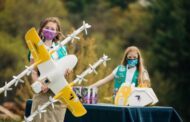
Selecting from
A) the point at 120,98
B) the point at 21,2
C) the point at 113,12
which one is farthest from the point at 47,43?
the point at 113,12

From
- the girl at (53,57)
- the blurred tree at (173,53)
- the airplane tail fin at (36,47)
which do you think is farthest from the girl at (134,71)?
the blurred tree at (173,53)

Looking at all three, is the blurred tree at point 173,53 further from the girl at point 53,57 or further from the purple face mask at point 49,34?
the purple face mask at point 49,34

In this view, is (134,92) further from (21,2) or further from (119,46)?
(119,46)

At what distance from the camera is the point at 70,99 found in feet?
29.7

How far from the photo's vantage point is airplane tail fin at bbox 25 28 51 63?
348 inches

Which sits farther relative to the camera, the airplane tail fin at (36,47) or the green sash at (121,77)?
the green sash at (121,77)

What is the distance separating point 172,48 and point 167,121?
4008cm

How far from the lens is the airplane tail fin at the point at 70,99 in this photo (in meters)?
9.01

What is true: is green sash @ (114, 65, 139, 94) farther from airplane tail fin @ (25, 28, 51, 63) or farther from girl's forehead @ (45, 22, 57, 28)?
airplane tail fin @ (25, 28, 51, 63)

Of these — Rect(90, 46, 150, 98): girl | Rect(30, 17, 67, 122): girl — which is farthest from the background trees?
Rect(30, 17, 67, 122): girl

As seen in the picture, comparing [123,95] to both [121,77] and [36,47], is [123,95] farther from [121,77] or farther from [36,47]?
[36,47]

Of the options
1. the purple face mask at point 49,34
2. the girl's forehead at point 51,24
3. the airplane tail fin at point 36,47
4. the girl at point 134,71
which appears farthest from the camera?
the girl at point 134,71

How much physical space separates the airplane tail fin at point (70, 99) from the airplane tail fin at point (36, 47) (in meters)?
0.37

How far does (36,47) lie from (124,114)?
138 centimetres
